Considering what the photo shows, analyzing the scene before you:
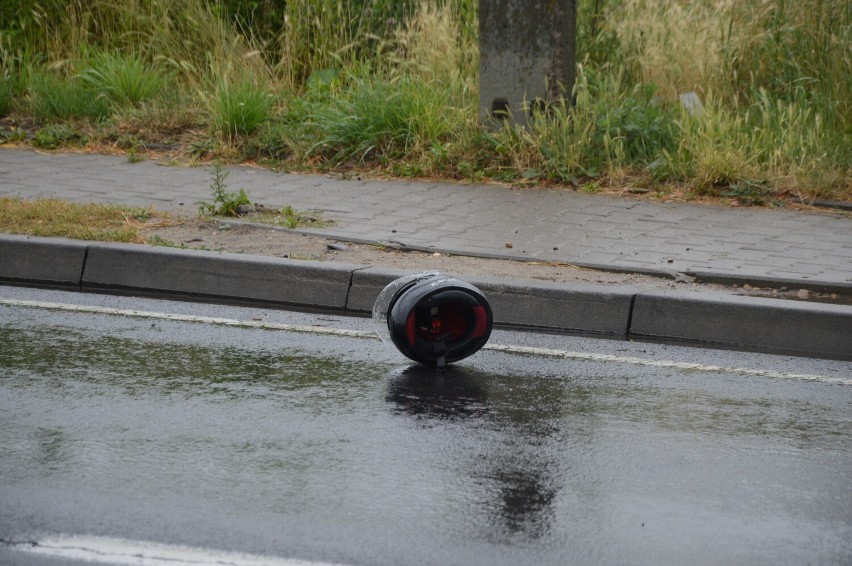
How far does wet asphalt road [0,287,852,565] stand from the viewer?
3.69 m

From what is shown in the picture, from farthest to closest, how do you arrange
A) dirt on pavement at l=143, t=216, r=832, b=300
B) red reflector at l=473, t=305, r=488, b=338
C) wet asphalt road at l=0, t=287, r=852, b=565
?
1. dirt on pavement at l=143, t=216, r=832, b=300
2. red reflector at l=473, t=305, r=488, b=338
3. wet asphalt road at l=0, t=287, r=852, b=565

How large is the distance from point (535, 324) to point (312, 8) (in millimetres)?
7113

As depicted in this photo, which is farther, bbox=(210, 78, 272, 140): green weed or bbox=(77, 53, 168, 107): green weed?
bbox=(77, 53, 168, 107): green weed

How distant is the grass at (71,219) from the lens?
24.8 ft

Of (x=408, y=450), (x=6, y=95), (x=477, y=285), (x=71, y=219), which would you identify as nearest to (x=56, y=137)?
(x=6, y=95)

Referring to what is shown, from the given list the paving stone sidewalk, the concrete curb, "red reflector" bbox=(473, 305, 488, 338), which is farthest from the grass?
"red reflector" bbox=(473, 305, 488, 338)

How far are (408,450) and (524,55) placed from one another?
20.9ft

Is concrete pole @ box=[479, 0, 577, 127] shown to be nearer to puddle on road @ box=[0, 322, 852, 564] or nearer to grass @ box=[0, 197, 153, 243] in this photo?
grass @ box=[0, 197, 153, 243]

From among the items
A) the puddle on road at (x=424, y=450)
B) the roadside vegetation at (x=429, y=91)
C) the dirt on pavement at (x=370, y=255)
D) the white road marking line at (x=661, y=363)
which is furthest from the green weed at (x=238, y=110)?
the white road marking line at (x=661, y=363)

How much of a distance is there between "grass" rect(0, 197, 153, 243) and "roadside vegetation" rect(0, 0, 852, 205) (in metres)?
2.58

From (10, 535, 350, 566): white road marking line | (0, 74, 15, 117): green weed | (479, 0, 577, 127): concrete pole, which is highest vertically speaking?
(479, 0, 577, 127): concrete pole

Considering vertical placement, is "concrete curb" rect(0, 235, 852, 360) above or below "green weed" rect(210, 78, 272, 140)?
below

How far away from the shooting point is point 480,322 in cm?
558

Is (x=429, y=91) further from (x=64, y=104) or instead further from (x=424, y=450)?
(x=424, y=450)
